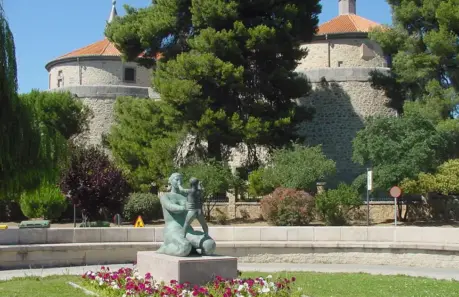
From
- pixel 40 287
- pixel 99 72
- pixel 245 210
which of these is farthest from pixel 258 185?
pixel 99 72

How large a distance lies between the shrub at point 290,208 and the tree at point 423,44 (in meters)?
8.31

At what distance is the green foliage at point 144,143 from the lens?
97.1ft

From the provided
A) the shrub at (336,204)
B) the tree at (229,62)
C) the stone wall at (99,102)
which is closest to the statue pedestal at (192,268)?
the shrub at (336,204)

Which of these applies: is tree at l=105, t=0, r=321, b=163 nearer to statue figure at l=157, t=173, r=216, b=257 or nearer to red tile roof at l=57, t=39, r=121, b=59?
red tile roof at l=57, t=39, r=121, b=59

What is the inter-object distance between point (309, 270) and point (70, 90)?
27830mm

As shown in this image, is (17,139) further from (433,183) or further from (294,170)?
(433,183)

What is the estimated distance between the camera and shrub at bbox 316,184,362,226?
24.3 m

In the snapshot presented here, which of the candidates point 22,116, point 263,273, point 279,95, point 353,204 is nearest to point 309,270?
point 263,273

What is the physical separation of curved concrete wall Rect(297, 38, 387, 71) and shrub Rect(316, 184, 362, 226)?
16854 mm

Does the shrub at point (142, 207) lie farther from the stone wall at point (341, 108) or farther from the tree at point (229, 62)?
the stone wall at point (341, 108)

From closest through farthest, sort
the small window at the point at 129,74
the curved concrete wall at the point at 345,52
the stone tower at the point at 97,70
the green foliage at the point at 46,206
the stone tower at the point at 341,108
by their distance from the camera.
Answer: the green foliage at the point at 46,206
the stone tower at the point at 341,108
the curved concrete wall at the point at 345,52
the stone tower at the point at 97,70
the small window at the point at 129,74

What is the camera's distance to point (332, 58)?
4094 cm

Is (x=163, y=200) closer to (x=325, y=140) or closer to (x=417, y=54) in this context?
(x=417, y=54)

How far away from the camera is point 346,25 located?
41.9 metres
